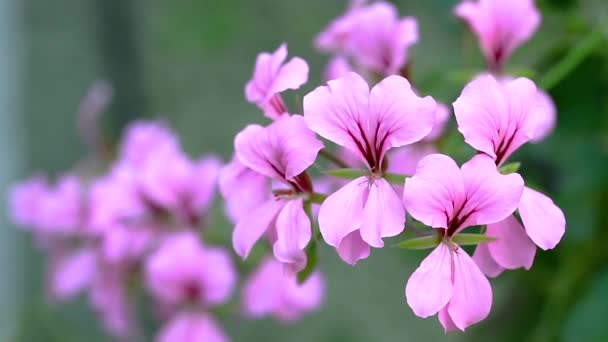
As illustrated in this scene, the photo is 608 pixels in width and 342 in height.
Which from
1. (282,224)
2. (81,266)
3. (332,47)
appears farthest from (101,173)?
(282,224)

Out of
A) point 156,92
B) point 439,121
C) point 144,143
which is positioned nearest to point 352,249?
point 439,121

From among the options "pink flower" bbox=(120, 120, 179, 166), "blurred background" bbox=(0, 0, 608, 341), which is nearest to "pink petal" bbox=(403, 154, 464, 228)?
"pink flower" bbox=(120, 120, 179, 166)

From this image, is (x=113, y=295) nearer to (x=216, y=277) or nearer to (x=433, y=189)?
(x=216, y=277)

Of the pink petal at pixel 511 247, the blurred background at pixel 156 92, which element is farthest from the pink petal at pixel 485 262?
the blurred background at pixel 156 92

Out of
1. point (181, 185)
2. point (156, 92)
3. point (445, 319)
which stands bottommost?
point (445, 319)

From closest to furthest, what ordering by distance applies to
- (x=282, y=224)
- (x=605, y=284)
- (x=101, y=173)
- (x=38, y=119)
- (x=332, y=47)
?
(x=282, y=224) < (x=332, y=47) < (x=605, y=284) < (x=101, y=173) < (x=38, y=119)

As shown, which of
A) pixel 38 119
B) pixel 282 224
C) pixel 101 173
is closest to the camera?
pixel 282 224

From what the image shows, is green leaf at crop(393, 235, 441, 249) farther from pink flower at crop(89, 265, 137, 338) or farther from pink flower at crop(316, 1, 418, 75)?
pink flower at crop(89, 265, 137, 338)

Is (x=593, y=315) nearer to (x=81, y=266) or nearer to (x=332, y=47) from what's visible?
(x=332, y=47)
